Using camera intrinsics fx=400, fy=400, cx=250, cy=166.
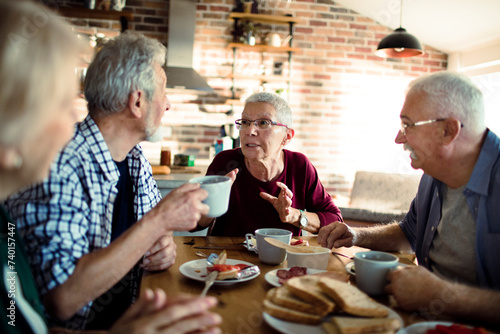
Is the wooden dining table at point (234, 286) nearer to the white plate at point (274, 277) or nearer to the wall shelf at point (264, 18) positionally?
the white plate at point (274, 277)

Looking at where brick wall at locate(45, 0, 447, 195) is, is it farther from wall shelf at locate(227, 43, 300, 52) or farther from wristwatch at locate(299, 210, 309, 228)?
wristwatch at locate(299, 210, 309, 228)

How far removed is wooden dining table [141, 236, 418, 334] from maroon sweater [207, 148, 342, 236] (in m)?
0.33

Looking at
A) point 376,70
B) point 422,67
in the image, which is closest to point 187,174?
point 376,70

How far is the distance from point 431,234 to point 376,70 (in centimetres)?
404

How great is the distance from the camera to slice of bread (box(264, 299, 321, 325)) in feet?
2.83

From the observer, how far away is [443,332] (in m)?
0.81

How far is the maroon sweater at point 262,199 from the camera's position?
1961 millimetres

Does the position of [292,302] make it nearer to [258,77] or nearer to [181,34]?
[258,77]

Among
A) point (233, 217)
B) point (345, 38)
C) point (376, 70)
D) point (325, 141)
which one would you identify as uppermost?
point (345, 38)

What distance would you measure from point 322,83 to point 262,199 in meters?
3.29

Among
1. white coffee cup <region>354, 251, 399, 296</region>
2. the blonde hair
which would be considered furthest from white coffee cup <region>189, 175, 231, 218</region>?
the blonde hair

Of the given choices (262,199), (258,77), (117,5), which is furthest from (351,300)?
(117,5)

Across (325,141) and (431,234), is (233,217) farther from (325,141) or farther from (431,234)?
(325,141)

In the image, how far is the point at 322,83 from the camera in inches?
195
